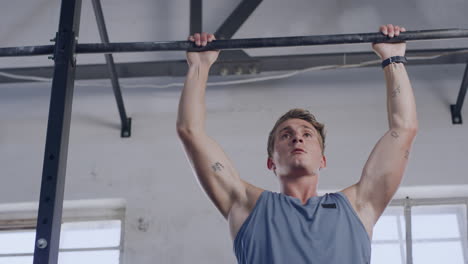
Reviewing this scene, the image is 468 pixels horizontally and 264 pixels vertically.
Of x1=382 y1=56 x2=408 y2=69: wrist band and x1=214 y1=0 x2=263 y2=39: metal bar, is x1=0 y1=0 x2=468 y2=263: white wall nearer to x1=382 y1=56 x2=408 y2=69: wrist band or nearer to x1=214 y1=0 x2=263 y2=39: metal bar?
x1=214 y1=0 x2=263 y2=39: metal bar

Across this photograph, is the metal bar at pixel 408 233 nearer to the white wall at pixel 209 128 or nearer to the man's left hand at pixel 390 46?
the white wall at pixel 209 128

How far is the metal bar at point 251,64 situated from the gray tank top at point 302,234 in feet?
7.28

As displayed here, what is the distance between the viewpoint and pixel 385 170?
8.34 ft

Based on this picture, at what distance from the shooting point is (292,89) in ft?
15.7

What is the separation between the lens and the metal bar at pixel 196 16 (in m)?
4.29

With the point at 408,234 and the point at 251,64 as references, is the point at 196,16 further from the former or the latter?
the point at 408,234

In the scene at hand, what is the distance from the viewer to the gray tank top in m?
2.22

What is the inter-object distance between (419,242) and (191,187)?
1.62 meters

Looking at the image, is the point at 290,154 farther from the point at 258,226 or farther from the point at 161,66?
the point at 161,66

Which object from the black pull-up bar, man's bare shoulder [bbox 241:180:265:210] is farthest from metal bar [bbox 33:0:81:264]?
man's bare shoulder [bbox 241:180:265:210]

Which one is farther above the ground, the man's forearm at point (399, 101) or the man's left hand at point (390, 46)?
the man's left hand at point (390, 46)

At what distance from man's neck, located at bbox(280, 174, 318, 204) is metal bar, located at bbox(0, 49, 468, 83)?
2.01 meters

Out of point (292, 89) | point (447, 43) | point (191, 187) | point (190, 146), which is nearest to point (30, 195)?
point (191, 187)

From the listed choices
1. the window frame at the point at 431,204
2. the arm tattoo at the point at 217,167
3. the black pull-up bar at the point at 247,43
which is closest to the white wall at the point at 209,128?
the window frame at the point at 431,204
